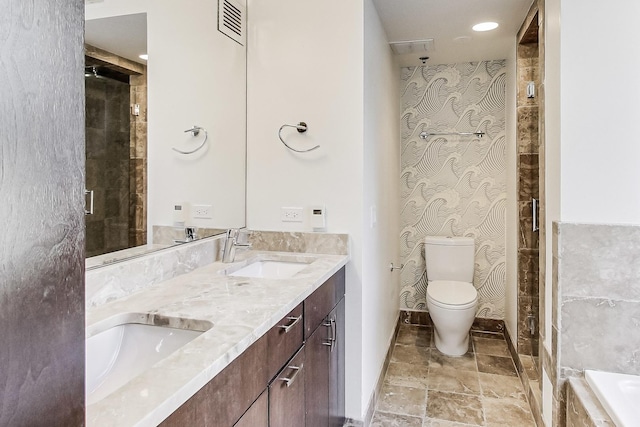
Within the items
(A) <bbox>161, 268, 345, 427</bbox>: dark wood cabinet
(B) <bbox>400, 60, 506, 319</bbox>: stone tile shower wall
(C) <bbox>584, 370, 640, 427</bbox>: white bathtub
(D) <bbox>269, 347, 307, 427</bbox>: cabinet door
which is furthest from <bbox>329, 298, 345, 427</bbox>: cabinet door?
(B) <bbox>400, 60, 506, 319</bbox>: stone tile shower wall

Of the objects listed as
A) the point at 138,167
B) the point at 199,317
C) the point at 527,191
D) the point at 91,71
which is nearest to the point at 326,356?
the point at 199,317

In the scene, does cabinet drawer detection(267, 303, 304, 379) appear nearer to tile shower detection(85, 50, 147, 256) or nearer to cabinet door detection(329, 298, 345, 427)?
cabinet door detection(329, 298, 345, 427)

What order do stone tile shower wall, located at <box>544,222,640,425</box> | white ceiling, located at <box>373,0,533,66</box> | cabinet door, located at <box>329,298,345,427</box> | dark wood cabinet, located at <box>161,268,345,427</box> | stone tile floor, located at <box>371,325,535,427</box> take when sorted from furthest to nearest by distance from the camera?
white ceiling, located at <box>373,0,533,66</box> < stone tile floor, located at <box>371,325,535,427</box> < cabinet door, located at <box>329,298,345,427</box> < stone tile shower wall, located at <box>544,222,640,425</box> < dark wood cabinet, located at <box>161,268,345,427</box>

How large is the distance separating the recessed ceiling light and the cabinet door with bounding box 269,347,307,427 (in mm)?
2391

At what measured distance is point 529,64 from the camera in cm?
278

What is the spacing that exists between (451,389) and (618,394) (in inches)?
47.6

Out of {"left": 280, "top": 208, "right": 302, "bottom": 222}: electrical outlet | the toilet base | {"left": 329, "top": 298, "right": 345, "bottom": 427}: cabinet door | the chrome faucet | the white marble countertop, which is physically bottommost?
the toilet base

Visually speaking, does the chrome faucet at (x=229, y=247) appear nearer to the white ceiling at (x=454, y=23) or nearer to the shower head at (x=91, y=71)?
the shower head at (x=91, y=71)

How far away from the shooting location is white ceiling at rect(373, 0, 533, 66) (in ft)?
7.93

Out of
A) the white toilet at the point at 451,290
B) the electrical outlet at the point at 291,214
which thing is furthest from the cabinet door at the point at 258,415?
the white toilet at the point at 451,290

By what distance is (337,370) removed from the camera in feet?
6.36

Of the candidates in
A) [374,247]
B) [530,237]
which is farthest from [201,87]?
[530,237]

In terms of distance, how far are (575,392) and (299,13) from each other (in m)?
2.11

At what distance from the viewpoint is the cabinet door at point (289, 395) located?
48.8 inches
